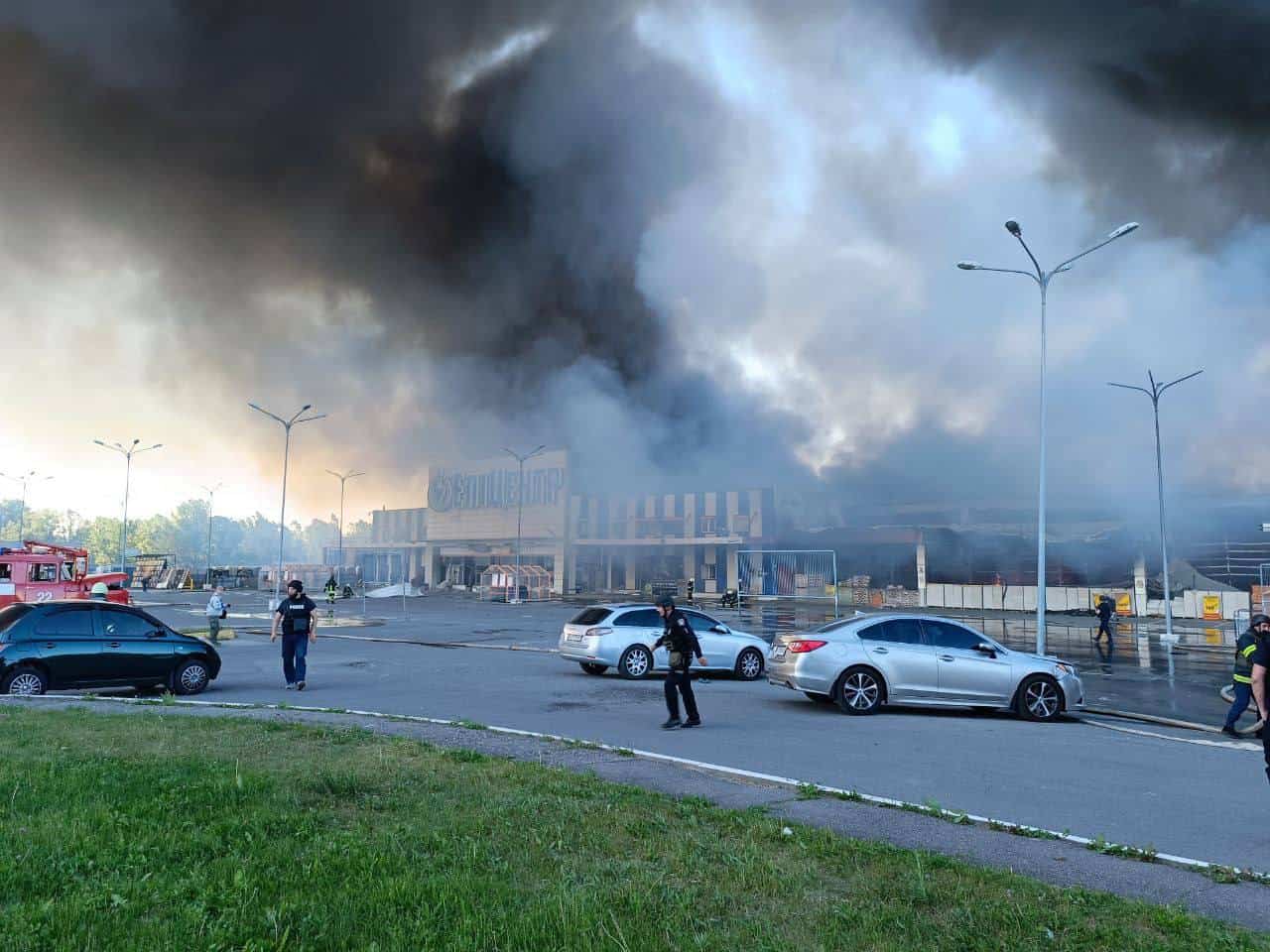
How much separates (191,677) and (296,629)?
164cm

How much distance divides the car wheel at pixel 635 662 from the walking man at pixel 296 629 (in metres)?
5.24

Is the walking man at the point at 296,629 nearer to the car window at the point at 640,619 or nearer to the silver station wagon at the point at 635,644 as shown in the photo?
the silver station wagon at the point at 635,644

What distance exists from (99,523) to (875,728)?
168825 mm

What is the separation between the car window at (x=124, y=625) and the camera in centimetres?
1252

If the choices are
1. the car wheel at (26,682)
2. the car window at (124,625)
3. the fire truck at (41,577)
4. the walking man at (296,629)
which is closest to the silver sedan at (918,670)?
the walking man at (296,629)

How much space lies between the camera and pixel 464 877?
4.22 m

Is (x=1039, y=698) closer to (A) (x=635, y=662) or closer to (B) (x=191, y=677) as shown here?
(A) (x=635, y=662)

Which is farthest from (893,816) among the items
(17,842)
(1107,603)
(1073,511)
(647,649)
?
(1073,511)

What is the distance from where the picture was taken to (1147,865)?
5.20 m

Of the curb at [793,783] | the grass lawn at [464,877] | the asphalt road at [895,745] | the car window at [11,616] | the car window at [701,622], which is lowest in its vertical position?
the asphalt road at [895,745]

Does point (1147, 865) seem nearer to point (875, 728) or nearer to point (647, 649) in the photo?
point (875, 728)

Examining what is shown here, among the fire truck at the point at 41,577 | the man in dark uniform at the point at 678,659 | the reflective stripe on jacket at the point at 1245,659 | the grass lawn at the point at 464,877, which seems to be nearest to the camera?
the grass lawn at the point at 464,877

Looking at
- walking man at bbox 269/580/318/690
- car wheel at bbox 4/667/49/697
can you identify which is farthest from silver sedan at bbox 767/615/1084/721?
car wheel at bbox 4/667/49/697

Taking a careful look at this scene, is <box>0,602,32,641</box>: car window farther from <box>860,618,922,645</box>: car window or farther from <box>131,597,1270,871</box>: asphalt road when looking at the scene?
<box>860,618,922,645</box>: car window
